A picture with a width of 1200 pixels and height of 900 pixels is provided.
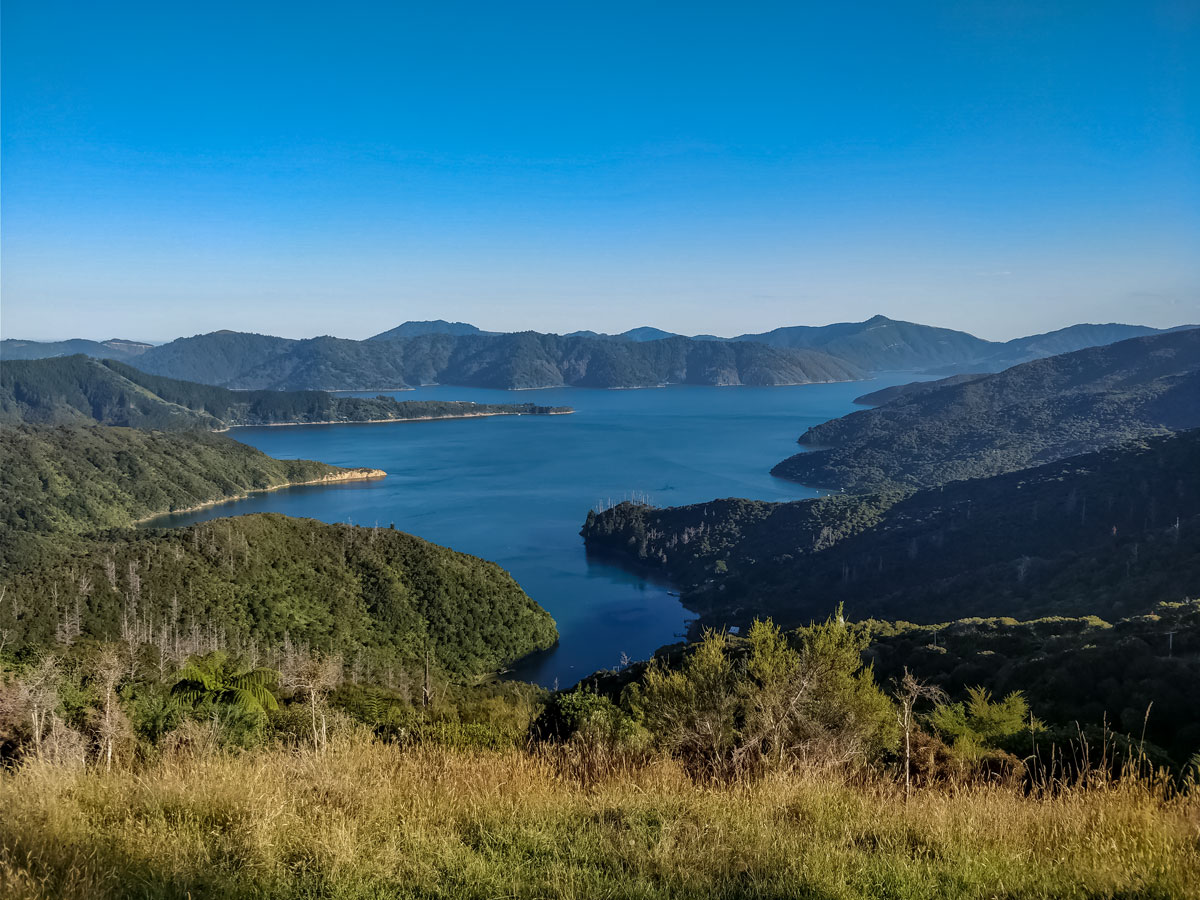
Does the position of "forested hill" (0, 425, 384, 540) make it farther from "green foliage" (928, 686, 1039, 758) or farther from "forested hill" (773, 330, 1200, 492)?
"green foliage" (928, 686, 1039, 758)

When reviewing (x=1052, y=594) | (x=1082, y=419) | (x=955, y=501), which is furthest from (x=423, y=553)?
(x=1082, y=419)

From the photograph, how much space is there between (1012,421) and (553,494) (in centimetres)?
9923

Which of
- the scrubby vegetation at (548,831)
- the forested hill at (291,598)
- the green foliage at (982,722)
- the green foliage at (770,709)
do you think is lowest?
the forested hill at (291,598)

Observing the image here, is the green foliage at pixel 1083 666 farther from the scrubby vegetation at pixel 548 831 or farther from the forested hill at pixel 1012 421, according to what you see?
the forested hill at pixel 1012 421

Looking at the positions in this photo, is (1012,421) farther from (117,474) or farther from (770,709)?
(117,474)

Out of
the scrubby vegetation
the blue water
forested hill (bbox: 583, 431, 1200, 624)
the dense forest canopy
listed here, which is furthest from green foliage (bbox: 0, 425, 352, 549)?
the scrubby vegetation

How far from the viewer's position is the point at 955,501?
78938 millimetres

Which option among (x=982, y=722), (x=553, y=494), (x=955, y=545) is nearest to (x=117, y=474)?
(x=553, y=494)

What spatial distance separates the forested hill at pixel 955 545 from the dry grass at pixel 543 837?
38.3 m

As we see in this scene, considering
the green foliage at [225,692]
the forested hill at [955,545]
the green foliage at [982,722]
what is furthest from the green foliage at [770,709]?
the forested hill at [955,545]

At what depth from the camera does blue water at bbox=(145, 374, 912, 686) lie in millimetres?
69688

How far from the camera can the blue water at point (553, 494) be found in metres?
69.7

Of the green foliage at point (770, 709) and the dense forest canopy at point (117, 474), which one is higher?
the green foliage at point (770, 709)

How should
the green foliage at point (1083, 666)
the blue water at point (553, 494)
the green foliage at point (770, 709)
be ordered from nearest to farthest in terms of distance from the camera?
the green foliage at point (770, 709)
the green foliage at point (1083, 666)
the blue water at point (553, 494)
